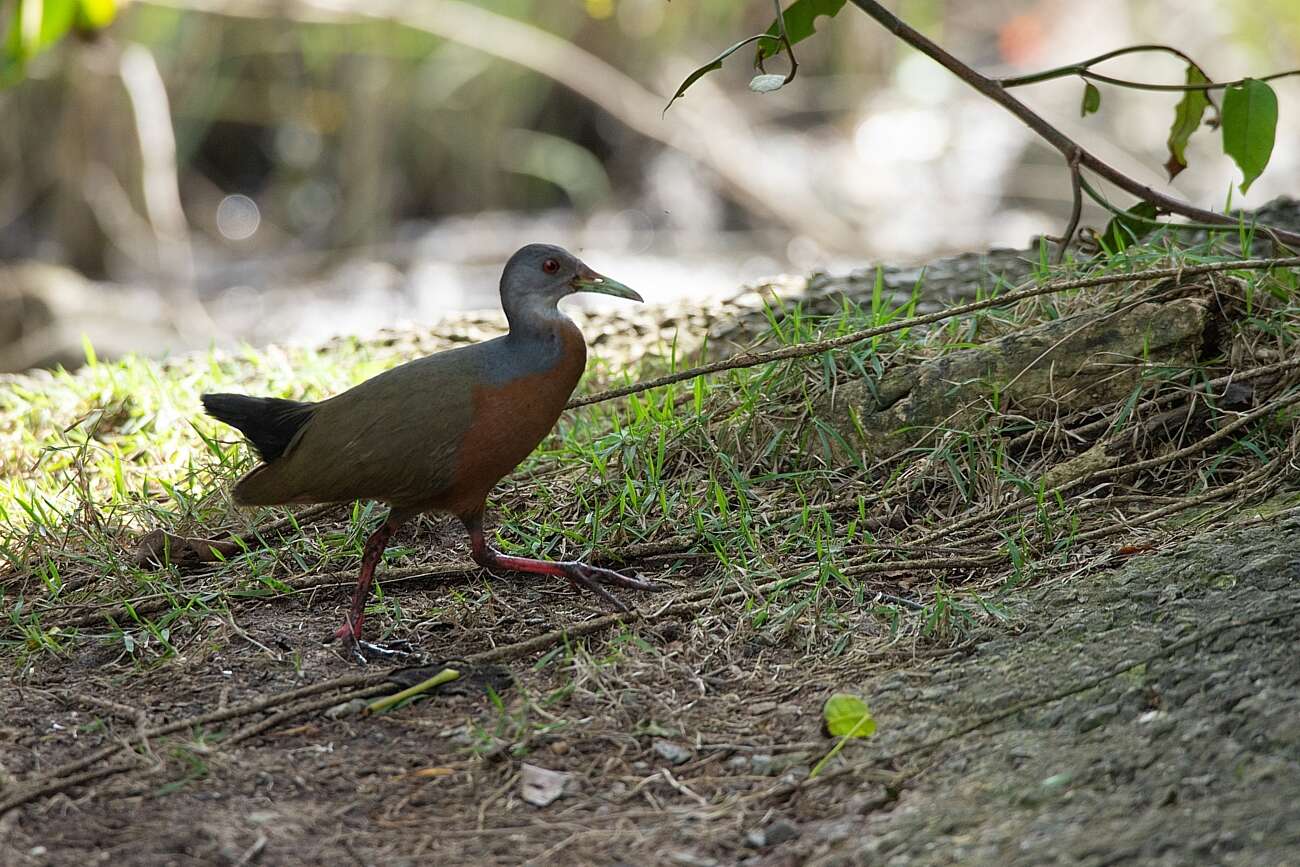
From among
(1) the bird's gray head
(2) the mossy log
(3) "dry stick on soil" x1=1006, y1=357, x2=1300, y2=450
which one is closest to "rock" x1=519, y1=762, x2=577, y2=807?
(1) the bird's gray head

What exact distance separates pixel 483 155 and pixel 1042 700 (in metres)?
8.90

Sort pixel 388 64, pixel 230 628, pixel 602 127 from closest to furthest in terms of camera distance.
→ pixel 230 628 → pixel 388 64 → pixel 602 127

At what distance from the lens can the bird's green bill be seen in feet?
12.0

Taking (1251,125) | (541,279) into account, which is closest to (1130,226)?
(1251,125)

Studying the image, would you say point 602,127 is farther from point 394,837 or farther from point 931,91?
point 394,837

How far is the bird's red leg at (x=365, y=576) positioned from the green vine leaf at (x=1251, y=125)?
237 cm

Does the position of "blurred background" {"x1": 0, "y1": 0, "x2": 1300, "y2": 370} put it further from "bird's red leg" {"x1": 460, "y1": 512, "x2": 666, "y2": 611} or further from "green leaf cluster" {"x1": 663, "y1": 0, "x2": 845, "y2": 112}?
"bird's red leg" {"x1": 460, "y1": 512, "x2": 666, "y2": 611}

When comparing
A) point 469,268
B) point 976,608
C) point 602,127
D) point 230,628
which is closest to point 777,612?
point 976,608

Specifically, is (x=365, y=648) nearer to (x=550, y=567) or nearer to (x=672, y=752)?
(x=550, y=567)

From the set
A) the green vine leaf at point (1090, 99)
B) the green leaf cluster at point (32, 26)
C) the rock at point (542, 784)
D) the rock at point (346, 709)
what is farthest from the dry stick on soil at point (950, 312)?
the green leaf cluster at point (32, 26)

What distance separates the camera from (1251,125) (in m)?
3.66

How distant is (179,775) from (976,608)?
1717mm

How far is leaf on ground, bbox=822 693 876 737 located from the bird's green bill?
132cm

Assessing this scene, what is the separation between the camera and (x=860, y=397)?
3988 millimetres
